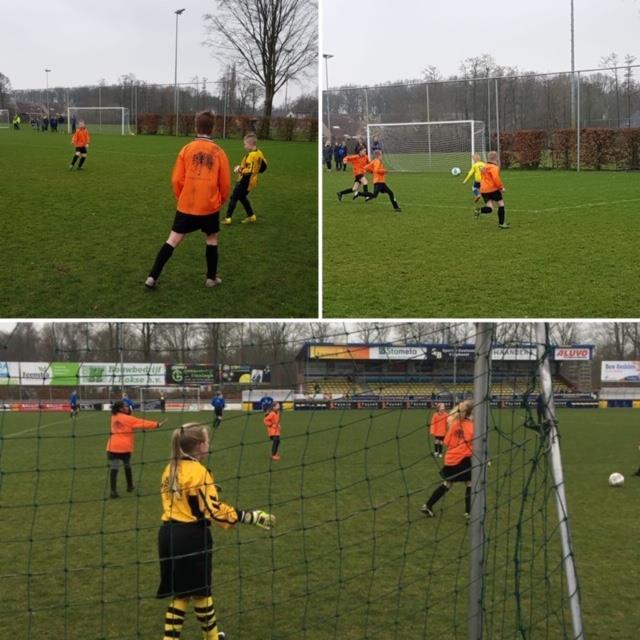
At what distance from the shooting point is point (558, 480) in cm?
384

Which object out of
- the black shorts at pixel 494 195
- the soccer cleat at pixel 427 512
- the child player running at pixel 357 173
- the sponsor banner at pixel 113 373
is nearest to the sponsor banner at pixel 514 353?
the sponsor banner at pixel 113 373

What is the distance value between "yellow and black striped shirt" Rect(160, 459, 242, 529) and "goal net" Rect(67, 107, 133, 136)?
112 ft

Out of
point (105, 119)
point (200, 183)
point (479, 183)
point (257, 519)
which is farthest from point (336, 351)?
point (105, 119)

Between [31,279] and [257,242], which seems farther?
[257,242]

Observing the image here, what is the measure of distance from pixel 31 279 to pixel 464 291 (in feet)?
14.9

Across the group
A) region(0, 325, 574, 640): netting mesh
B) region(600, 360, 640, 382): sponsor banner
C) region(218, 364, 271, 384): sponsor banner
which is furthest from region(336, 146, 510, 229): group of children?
region(600, 360, 640, 382): sponsor banner

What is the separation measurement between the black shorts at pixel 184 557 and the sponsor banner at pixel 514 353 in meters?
1.76

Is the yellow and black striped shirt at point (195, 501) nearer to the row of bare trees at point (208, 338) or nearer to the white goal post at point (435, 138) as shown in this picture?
the row of bare trees at point (208, 338)

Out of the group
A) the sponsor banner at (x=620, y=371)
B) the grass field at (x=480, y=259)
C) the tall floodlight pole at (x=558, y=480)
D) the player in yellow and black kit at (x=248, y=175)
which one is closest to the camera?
the tall floodlight pole at (x=558, y=480)

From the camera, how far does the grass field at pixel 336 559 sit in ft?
15.6

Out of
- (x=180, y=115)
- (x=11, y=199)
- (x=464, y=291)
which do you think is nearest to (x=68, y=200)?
(x=11, y=199)

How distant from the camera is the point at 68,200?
1323cm

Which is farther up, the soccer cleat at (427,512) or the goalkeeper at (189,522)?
the goalkeeper at (189,522)

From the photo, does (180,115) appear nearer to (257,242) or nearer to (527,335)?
(257,242)
